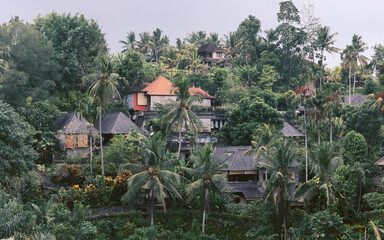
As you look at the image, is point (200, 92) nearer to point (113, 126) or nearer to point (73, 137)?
point (113, 126)

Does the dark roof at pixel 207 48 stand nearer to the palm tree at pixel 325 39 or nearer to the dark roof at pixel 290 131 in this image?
the palm tree at pixel 325 39

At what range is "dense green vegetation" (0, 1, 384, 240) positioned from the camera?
103 ft

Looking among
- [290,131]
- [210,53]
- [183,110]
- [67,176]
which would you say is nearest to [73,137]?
[67,176]

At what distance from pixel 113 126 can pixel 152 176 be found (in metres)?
15.4

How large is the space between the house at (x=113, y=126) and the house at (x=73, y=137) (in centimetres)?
205

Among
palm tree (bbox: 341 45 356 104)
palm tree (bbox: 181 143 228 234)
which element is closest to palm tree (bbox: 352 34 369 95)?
palm tree (bbox: 341 45 356 104)

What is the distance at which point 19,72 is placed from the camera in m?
45.7

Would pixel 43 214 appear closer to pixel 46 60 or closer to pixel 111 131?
pixel 111 131

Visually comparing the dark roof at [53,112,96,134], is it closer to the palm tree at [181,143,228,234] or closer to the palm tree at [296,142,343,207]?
the palm tree at [181,143,228,234]

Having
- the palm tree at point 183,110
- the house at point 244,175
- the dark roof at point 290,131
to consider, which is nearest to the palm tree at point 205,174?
the house at point 244,175

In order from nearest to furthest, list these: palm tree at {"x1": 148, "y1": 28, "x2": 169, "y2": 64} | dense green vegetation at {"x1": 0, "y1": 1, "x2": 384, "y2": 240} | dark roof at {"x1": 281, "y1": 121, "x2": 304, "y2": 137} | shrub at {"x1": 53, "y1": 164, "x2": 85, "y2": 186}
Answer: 1. dense green vegetation at {"x1": 0, "y1": 1, "x2": 384, "y2": 240}
2. shrub at {"x1": 53, "y1": 164, "x2": 85, "y2": 186}
3. dark roof at {"x1": 281, "y1": 121, "x2": 304, "y2": 137}
4. palm tree at {"x1": 148, "y1": 28, "x2": 169, "y2": 64}

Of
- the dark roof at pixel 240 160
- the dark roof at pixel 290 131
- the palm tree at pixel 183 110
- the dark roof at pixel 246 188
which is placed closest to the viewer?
the dark roof at pixel 246 188

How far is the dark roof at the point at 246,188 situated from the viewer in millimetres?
38250

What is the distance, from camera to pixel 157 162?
33.0 m
